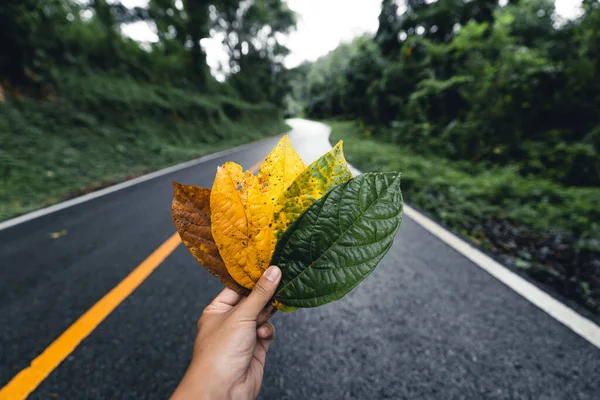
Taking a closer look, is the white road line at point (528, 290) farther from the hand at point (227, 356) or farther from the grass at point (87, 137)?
the grass at point (87, 137)

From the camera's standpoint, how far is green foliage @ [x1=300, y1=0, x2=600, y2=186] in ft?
13.8

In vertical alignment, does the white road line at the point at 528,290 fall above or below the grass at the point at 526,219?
above

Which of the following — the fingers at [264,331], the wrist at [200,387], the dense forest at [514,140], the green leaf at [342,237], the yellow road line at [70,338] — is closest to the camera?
the green leaf at [342,237]

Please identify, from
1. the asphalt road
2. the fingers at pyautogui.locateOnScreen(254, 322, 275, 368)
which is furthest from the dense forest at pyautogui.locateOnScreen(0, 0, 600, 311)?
the fingers at pyautogui.locateOnScreen(254, 322, 275, 368)

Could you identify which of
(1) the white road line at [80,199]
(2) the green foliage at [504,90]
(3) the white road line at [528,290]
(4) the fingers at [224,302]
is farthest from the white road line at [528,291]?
(1) the white road line at [80,199]

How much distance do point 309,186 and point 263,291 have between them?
9.0 inches

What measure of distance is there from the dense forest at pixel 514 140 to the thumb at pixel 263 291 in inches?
89.4

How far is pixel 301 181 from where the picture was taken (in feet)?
1.40

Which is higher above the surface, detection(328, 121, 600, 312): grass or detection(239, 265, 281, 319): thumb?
detection(239, 265, 281, 319): thumb

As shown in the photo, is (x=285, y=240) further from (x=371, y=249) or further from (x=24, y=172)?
(x=24, y=172)

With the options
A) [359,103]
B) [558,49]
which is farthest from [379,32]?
[558,49]

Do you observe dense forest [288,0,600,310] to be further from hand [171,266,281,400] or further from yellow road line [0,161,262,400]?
yellow road line [0,161,262,400]

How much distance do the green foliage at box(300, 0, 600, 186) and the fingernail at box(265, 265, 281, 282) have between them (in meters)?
5.48

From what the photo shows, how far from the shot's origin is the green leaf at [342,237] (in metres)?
0.39
